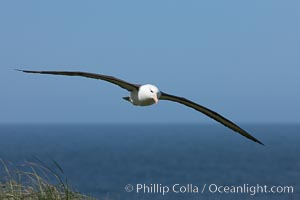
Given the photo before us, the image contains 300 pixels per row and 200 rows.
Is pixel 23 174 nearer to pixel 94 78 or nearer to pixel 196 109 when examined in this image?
pixel 94 78

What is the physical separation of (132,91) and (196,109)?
1180 millimetres

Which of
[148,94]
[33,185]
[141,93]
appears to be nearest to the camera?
[33,185]

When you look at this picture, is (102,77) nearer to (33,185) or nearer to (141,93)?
(141,93)

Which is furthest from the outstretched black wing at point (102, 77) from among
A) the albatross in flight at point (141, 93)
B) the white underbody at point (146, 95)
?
the white underbody at point (146, 95)

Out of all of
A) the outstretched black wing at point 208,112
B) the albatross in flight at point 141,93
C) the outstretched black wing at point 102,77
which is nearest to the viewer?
the outstretched black wing at point 102,77

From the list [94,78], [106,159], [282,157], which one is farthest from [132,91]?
[282,157]

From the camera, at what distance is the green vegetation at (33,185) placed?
23.5ft

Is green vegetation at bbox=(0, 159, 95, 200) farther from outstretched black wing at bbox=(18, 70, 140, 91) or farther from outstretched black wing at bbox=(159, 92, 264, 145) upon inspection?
outstretched black wing at bbox=(159, 92, 264, 145)

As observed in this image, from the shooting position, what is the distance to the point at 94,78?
7547 millimetres

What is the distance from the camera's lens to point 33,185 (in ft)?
24.3

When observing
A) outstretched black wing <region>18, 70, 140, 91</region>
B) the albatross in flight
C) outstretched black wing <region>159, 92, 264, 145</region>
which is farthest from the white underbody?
outstretched black wing <region>159, 92, 264, 145</region>

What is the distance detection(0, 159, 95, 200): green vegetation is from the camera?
23.5 ft

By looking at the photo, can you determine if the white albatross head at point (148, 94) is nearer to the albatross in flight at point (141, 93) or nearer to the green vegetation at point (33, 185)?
the albatross in flight at point (141, 93)

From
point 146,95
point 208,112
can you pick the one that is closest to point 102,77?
point 146,95
